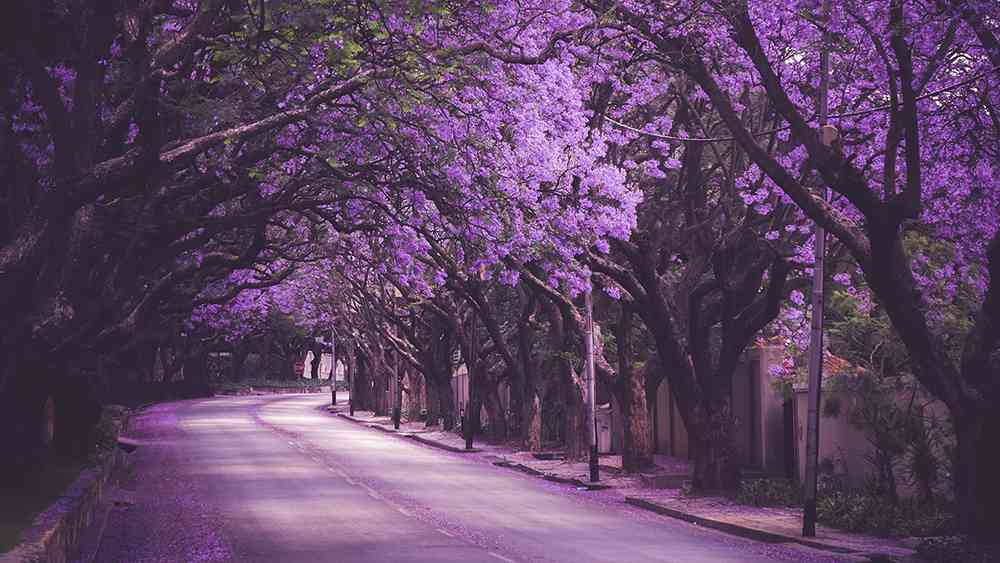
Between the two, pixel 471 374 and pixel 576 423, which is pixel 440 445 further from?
pixel 576 423

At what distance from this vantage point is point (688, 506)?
22.6m

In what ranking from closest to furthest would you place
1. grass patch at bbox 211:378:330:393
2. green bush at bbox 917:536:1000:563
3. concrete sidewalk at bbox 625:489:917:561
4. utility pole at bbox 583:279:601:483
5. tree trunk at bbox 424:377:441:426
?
1. green bush at bbox 917:536:1000:563
2. concrete sidewalk at bbox 625:489:917:561
3. utility pole at bbox 583:279:601:483
4. tree trunk at bbox 424:377:441:426
5. grass patch at bbox 211:378:330:393

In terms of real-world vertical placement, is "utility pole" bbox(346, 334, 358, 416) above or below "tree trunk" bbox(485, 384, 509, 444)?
above

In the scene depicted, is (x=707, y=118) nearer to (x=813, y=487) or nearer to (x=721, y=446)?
(x=721, y=446)

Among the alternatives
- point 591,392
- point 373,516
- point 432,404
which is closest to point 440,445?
point 432,404

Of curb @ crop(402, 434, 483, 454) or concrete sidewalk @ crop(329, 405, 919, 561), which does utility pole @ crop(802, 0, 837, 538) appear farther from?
curb @ crop(402, 434, 483, 454)

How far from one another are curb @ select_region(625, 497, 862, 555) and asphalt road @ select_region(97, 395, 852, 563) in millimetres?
371

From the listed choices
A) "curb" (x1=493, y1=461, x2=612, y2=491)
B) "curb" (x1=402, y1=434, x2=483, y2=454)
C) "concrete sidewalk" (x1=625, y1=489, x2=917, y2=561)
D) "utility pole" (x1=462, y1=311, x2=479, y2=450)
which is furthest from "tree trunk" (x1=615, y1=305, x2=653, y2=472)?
"utility pole" (x1=462, y1=311, x2=479, y2=450)

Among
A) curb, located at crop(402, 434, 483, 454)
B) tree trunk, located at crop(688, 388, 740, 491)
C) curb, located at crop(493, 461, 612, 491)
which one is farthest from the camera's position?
curb, located at crop(402, 434, 483, 454)

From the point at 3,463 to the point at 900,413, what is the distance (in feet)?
44.6

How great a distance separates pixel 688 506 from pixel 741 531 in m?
3.68

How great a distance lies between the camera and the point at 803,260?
2183cm

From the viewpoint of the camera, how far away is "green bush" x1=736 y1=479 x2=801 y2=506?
73.8 ft

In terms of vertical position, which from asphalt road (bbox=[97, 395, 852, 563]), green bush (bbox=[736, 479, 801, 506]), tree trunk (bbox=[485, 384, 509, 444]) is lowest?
asphalt road (bbox=[97, 395, 852, 563])
